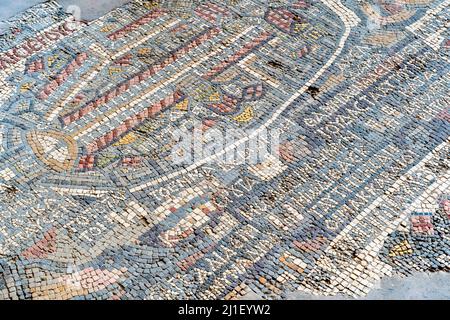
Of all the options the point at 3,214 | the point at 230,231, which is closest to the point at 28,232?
the point at 3,214

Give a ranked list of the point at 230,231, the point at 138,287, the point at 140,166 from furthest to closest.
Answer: the point at 140,166 → the point at 230,231 → the point at 138,287

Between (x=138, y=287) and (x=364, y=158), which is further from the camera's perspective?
(x=364, y=158)

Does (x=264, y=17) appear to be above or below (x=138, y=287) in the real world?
above

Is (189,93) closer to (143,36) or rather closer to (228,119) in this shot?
(228,119)

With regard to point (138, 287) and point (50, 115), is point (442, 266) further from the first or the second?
point (50, 115)

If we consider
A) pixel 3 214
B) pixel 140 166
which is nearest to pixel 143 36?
pixel 140 166

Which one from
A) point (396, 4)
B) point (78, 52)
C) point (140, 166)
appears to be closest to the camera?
point (140, 166)
